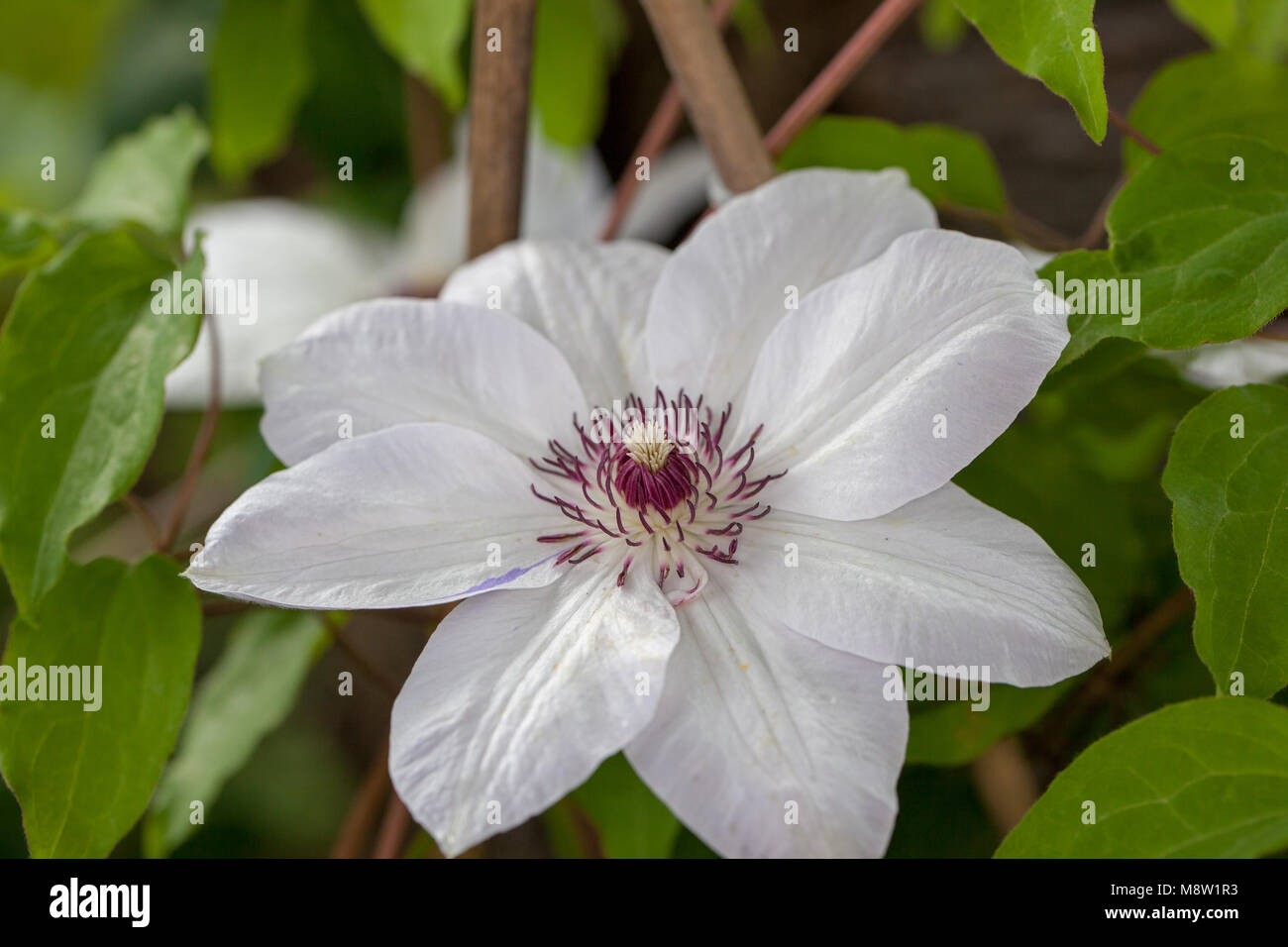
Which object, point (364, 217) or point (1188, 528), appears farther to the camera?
point (364, 217)

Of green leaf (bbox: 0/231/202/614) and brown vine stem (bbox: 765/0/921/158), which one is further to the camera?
brown vine stem (bbox: 765/0/921/158)

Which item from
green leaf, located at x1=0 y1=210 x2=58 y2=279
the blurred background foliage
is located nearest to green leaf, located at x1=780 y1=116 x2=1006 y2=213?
the blurred background foliage

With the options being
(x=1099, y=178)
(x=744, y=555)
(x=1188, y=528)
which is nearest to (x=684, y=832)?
(x=744, y=555)

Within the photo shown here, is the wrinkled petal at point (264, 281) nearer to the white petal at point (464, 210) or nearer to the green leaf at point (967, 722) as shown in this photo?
the white petal at point (464, 210)

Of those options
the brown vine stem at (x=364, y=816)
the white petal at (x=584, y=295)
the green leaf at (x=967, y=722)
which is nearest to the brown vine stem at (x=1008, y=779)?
the green leaf at (x=967, y=722)

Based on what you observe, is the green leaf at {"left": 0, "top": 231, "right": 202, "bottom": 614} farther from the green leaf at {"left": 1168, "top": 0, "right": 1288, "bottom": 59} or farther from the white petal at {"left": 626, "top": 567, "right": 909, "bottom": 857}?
the green leaf at {"left": 1168, "top": 0, "right": 1288, "bottom": 59}

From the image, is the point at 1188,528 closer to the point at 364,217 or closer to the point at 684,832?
the point at 684,832

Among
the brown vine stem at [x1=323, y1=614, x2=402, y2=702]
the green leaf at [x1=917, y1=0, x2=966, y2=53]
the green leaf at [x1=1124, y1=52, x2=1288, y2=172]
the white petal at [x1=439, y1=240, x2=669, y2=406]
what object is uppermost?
the green leaf at [x1=917, y1=0, x2=966, y2=53]
